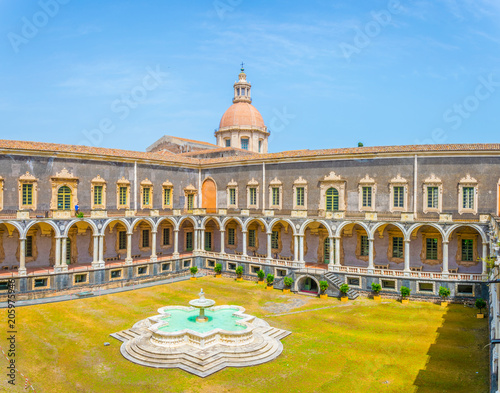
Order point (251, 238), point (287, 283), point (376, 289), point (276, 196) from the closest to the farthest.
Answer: point (376, 289) → point (287, 283) → point (276, 196) → point (251, 238)

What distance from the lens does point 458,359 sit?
19078 millimetres

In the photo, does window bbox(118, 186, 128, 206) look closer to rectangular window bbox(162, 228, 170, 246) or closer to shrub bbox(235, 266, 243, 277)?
rectangular window bbox(162, 228, 170, 246)

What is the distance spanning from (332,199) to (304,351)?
17.6 m

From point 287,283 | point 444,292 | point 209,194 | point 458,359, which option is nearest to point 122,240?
point 209,194

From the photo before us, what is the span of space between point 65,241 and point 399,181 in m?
26.8

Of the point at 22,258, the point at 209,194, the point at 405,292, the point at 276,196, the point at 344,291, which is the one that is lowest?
the point at 344,291

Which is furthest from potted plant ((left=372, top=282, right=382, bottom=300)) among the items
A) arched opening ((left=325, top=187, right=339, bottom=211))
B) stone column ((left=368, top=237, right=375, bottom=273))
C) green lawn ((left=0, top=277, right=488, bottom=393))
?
arched opening ((left=325, top=187, right=339, bottom=211))

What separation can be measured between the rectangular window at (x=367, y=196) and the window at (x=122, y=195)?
21.3m

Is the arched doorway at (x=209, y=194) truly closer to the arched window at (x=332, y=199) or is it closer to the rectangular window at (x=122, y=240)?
the rectangular window at (x=122, y=240)

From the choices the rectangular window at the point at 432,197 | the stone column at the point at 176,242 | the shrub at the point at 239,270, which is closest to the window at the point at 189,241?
the stone column at the point at 176,242

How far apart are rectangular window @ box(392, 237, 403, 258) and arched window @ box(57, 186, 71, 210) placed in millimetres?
27089

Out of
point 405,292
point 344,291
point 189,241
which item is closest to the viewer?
point 405,292

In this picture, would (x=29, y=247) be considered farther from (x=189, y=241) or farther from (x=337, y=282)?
(x=337, y=282)

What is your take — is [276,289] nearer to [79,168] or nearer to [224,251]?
[224,251]
